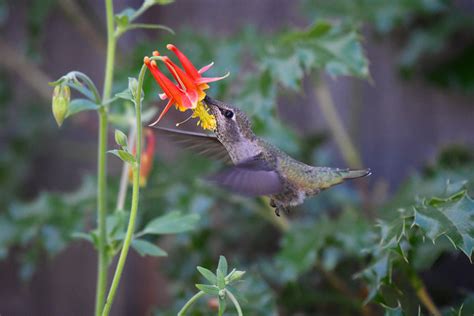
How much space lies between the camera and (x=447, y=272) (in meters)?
2.76

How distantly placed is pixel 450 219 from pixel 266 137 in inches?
42.7

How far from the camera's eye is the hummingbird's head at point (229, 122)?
129 cm

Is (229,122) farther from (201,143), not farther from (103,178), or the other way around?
(103,178)

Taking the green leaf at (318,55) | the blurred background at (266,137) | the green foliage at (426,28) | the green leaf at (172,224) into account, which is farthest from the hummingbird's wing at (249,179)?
the green foliage at (426,28)

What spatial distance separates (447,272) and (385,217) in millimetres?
591

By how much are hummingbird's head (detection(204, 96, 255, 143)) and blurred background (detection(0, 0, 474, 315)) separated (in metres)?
0.56

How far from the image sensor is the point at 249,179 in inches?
48.2

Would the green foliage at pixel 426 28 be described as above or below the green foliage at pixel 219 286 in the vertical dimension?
below

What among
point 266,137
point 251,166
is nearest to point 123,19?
point 251,166

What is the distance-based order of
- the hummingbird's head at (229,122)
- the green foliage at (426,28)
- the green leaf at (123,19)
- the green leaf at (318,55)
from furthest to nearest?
the green foliage at (426,28)
the green leaf at (318,55)
the green leaf at (123,19)
the hummingbird's head at (229,122)

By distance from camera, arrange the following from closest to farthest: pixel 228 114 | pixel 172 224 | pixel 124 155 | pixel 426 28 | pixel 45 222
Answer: pixel 124 155
pixel 228 114
pixel 172 224
pixel 45 222
pixel 426 28

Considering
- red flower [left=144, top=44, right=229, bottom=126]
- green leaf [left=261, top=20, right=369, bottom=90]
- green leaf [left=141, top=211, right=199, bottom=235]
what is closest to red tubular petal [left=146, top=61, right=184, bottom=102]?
red flower [left=144, top=44, right=229, bottom=126]

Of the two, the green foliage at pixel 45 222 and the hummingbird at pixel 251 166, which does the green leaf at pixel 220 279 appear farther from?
the green foliage at pixel 45 222

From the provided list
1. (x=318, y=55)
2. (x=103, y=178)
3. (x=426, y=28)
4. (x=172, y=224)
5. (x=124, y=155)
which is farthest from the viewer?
(x=426, y=28)
